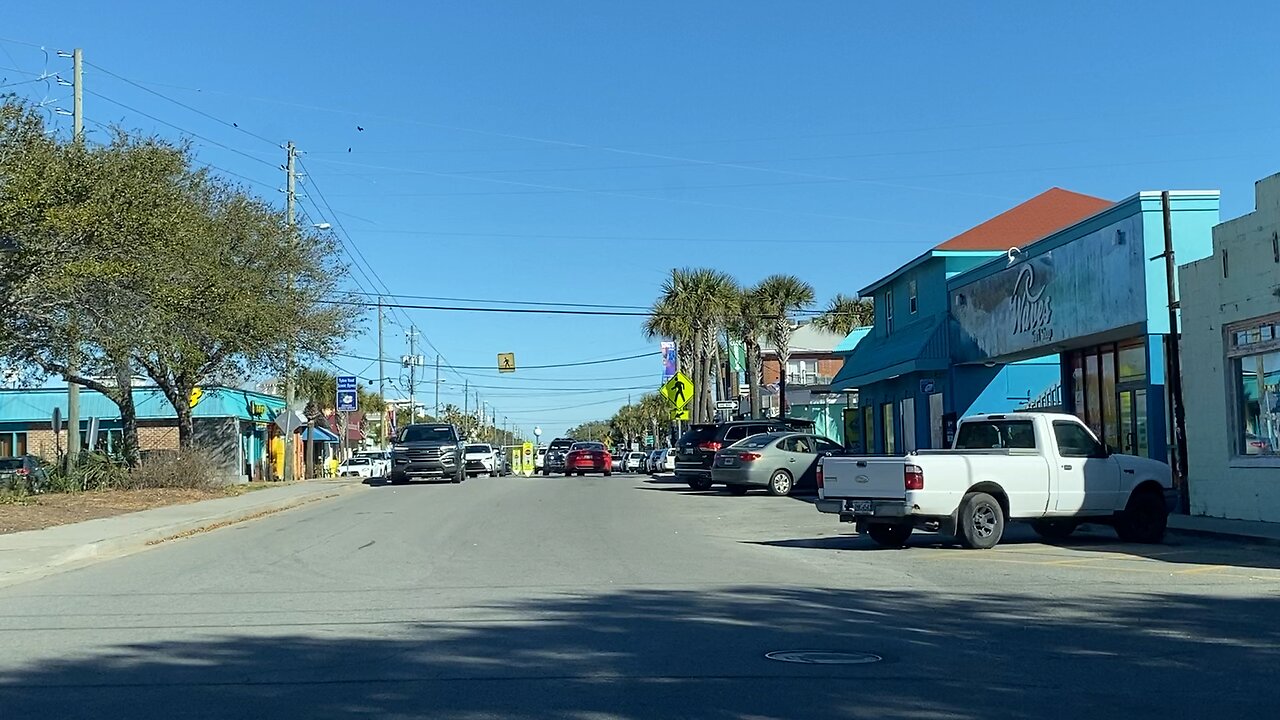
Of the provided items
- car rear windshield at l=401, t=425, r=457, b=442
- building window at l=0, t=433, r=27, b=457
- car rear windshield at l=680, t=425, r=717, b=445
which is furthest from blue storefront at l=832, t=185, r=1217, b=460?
building window at l=0, t=433, r=27, b=457

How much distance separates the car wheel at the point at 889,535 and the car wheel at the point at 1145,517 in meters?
2.86

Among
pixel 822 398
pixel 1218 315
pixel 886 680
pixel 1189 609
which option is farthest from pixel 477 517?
pixel 822 398

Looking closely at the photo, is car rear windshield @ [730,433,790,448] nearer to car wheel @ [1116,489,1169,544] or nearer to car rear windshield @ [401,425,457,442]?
car wheel @ [1116,489,1169,544]

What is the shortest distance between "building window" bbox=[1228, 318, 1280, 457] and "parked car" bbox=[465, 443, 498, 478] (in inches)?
1619

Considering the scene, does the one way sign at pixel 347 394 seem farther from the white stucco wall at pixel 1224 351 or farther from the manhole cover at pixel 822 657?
the manhole cover at pixel 822 657

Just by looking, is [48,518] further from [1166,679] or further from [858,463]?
[1166,679]

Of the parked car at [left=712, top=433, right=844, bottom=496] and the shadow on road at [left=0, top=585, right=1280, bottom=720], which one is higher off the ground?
the parked car at [left=712, top=433, right=844, bottom=496]

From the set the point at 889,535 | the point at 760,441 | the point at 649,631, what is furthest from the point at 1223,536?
the point at 760,441

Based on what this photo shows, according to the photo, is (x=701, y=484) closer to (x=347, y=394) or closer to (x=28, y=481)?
(x=28, y=481)

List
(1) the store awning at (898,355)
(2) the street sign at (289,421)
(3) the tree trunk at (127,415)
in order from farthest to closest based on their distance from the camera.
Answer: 1. (2) the street sign at (289,421)
2. (1) the store awning at (898,355)
3. (3) the tree trunk at (127,415)

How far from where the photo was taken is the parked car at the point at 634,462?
71188 mm

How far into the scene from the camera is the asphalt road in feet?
24.5

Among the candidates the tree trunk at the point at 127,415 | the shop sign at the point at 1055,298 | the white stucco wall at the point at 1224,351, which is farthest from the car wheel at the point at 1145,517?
the tree trunk at the point at 127,415

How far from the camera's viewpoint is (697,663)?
28.0 ft
